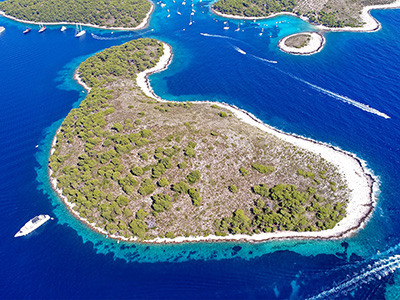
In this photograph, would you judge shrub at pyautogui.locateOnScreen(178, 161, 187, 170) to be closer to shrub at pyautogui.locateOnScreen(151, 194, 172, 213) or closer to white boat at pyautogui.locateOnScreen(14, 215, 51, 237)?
shrub at pyautogui.locateOnScreen(151, 194, 172, 213)

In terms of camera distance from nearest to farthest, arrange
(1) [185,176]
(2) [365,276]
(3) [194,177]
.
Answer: (2) [365,276]
(3) [194,177]
(1) [185,176]

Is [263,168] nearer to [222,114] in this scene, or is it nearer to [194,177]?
[194,177]

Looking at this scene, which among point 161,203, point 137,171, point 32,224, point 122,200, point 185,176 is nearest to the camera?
point 32,224

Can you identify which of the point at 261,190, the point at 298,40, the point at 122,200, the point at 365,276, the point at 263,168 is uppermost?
the point at 298,40

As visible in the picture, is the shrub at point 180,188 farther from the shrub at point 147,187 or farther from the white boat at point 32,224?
the white boat at point 32,224

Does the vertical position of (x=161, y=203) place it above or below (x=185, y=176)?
below

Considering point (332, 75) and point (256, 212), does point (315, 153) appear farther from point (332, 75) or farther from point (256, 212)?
point (332, 75)

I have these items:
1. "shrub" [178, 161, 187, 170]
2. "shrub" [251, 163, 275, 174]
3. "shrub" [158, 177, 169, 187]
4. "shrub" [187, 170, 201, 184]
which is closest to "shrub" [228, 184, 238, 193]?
"shrub" [251, 163, 275, 174]

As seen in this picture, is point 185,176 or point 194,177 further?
point 185,176

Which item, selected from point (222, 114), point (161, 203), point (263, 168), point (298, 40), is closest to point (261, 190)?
point (263, 168)
